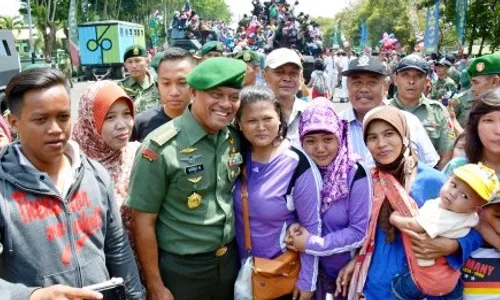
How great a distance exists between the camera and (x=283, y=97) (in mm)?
3533

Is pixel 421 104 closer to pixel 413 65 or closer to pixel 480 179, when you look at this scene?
pixel 413 65

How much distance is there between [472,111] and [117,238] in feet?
6.17

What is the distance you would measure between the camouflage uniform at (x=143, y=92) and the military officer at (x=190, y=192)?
257 cm

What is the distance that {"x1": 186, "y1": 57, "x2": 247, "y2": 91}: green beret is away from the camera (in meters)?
2.32

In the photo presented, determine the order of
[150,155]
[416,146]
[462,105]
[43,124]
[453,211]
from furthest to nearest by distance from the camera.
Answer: [462,105]
[416,146]
[150,155]
[453,211]
[43,124]

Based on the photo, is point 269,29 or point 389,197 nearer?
point 389,197

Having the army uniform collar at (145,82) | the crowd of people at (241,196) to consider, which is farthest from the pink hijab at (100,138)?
the army uniform collar at (145,82)

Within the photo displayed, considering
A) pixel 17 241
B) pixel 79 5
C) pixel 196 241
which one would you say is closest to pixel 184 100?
pixel 196 241

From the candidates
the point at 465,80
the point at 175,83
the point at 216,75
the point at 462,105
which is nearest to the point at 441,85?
the point at 465,80

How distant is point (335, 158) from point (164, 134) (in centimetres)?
91

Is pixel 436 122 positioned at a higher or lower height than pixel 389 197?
higher

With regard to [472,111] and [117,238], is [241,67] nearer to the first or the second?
[117,238]

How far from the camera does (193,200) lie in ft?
7.72

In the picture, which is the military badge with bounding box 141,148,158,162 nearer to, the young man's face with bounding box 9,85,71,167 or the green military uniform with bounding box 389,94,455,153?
the young man's face with bounding box 9,85,71,167
